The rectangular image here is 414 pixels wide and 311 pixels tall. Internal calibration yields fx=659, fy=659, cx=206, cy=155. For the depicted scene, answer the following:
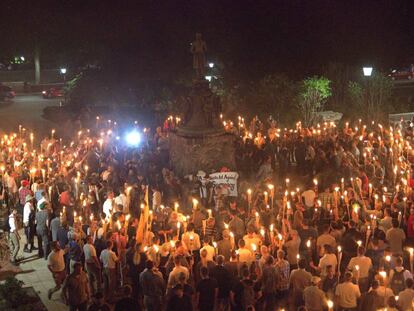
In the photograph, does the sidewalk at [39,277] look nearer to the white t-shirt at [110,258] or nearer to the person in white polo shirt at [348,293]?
the white t-shirt at [110,258]

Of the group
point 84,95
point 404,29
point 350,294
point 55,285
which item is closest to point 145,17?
point 84,95

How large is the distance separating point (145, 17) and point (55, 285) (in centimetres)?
3319

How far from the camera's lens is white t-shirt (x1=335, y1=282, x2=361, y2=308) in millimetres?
9953

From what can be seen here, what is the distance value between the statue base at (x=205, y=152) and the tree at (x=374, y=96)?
40.9ft

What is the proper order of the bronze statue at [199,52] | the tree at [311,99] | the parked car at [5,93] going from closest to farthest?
the bronze statue at [199,52] < the tree at [311,99] < the parked car at [5,93]

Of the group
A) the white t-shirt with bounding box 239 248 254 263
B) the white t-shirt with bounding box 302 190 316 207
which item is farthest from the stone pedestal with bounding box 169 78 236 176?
the white t-shirt with bounding box 239 248 254 263

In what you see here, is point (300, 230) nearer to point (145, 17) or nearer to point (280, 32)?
point (280, 32)

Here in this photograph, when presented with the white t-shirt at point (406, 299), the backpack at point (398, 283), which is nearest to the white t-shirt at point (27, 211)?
the backpack at point (398, 283)

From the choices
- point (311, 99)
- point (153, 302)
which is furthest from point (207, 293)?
point (311, 99)

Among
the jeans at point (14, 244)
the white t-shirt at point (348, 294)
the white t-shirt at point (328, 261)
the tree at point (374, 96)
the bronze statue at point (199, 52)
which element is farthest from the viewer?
the tree at point (374, 96)

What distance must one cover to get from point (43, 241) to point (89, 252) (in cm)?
299

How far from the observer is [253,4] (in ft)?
133

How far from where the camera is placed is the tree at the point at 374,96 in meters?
30.9

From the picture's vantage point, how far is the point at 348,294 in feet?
32.7
